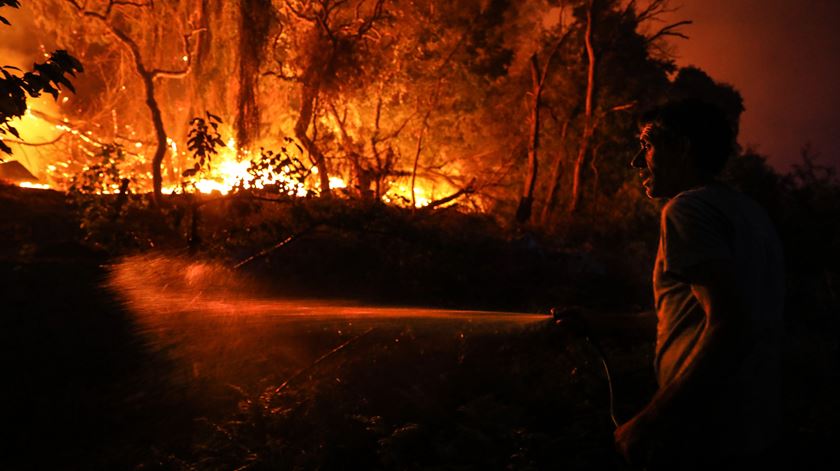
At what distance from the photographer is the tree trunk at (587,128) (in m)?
14.8

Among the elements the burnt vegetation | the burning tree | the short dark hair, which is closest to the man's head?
the short dark hair

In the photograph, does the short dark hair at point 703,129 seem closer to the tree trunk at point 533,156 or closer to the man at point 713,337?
the man at point 713,337

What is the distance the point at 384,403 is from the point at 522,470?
1662mm

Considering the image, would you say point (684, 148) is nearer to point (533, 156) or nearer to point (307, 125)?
point (533, 156)

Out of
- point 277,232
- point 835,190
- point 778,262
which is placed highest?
point 835,190

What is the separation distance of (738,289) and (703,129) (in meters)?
0.67

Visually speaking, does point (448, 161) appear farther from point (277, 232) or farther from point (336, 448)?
point (336, 448)

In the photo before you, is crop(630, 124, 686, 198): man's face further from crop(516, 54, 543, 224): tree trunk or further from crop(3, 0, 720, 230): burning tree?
crop(516, 54, 543, 224): tree trunk

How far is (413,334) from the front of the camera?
22.2 ft

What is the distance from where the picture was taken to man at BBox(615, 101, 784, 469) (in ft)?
6.12

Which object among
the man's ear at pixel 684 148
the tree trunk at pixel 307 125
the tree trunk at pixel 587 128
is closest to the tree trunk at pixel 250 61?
the tree trunk at pixel 307 125

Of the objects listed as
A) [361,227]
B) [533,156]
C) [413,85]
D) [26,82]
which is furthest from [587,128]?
[26,82]

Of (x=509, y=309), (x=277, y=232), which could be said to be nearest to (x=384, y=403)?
(x=509, y=309)

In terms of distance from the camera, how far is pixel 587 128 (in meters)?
15.5
